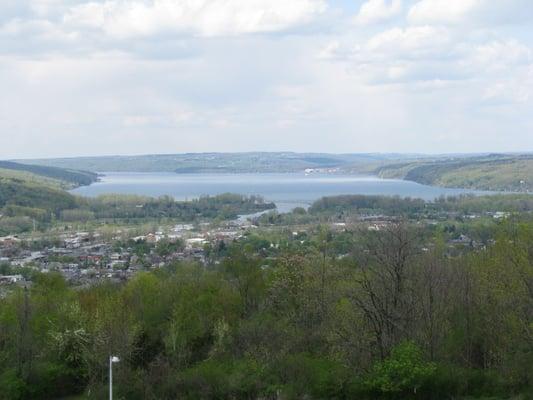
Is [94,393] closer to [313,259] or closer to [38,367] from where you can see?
[38,367]

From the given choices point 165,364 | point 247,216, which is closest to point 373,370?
point 165,364

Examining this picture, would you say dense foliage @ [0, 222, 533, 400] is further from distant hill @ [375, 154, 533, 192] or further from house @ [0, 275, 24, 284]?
distant hill @ [375, 154, 533, 192]

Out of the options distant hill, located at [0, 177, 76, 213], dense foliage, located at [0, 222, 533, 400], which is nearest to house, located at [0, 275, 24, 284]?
dense foliage, located at [0, 222, 533, 400]

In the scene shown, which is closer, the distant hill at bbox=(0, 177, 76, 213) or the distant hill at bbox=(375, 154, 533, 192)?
the distant hill at bbox=(0, 177, 76, 213)

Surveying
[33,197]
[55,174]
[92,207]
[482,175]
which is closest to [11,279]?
[92,207]

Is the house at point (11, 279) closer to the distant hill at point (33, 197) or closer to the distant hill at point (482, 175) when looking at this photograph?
the distant hill at point (33, 197)

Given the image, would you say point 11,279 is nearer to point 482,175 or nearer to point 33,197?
point 33,197

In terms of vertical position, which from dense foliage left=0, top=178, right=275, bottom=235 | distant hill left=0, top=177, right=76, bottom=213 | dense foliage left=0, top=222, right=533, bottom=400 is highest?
dense foliage left=0, top=222, right=533, bottom=400

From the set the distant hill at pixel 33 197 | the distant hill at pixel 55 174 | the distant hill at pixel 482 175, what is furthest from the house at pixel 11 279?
the distant hill at pixel 55 174
